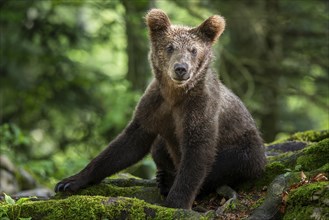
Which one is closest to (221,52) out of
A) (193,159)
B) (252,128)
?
(252,128)

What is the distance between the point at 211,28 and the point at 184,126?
45.9 inches

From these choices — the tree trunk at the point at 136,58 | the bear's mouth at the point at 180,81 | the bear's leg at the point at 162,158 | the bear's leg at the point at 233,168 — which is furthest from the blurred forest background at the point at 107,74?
the bear's mouth at the point at 180,81

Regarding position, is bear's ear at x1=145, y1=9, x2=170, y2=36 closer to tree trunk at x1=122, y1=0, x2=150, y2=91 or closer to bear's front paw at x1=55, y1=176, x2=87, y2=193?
bear's front paw at x1=55, y1=176, x2=87, y2=193

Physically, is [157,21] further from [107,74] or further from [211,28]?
[107,74]

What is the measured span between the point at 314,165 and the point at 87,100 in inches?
326

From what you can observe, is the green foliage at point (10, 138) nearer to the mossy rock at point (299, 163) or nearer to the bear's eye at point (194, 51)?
the bear's eye at point (194, 51)

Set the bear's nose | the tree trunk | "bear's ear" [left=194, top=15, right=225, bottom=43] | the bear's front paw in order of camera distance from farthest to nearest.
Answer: the tree trunk, "bear's ear" [left=194, top=15, right=225, bottom=43], the bear's front paw, the bear's nose

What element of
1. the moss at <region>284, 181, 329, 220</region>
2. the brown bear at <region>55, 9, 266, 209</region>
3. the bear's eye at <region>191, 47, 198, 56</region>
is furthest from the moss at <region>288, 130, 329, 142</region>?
the moss at <region>284, 181, 329, 220</region>

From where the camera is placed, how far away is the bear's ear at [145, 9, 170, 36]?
21.8 ft

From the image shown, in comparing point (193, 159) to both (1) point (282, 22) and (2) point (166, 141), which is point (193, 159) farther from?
(1) point (282, 22)

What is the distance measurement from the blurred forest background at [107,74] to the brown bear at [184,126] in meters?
4.78

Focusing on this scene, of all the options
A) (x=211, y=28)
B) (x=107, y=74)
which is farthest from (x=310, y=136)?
(x=107, y=74)

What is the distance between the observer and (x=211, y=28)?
6613 mm

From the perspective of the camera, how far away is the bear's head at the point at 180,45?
634cm
